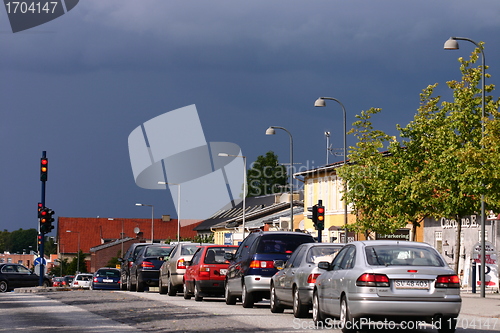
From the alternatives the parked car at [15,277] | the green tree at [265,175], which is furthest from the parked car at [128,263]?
the green tree at [265,175]

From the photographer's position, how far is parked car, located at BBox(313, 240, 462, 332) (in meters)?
14.1

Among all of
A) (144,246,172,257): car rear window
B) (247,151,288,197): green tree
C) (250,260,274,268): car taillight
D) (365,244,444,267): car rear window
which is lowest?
(250,260,274,268): car taillight

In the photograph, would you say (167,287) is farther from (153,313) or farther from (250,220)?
(250,220)

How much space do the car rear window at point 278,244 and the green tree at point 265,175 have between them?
97020mm

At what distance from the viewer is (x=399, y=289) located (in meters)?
14.2

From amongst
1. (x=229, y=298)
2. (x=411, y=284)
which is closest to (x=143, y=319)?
(x=411, y=284)

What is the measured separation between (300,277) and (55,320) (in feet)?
15.7

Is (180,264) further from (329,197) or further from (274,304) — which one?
(329,197)

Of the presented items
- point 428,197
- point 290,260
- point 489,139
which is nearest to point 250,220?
point 428,197

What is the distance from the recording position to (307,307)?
61.1ft

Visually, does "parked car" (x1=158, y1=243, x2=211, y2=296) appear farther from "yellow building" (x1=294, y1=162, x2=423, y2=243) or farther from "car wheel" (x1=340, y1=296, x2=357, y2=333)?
"yellow building" (x1=294, y1=162, x2=423, y2=243)

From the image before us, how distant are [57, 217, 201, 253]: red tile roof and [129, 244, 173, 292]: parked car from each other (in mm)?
115149

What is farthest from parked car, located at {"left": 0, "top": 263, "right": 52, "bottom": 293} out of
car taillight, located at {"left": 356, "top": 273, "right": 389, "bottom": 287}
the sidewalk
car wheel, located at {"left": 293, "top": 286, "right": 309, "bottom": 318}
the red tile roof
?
the red tile roof

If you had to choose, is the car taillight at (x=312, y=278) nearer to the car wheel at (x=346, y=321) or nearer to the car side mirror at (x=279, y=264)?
the car side mirror at (x=279, y=264)
